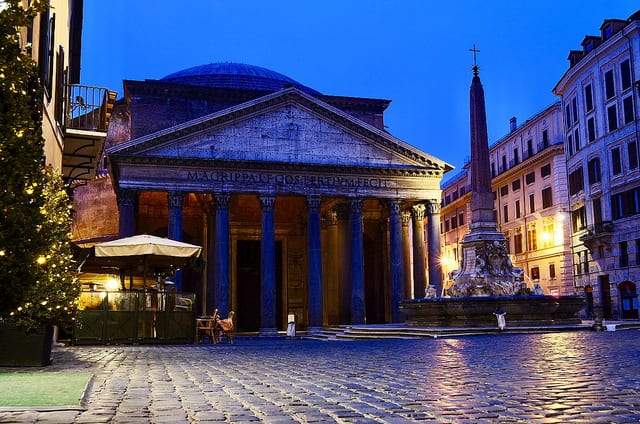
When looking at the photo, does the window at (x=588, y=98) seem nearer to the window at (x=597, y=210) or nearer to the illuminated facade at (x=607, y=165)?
the illuminated facade at (x=607, y=165)

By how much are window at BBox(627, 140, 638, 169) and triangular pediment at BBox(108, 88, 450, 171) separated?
8.73m

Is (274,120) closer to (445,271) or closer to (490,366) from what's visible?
(490,366)

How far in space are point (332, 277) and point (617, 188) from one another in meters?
14.7

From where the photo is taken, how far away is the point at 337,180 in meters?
32.3

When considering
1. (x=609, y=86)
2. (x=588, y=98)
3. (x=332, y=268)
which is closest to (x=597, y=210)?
(x=588, y=98)

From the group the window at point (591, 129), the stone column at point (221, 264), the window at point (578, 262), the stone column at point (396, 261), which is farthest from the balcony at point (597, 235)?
the stone column at point (221, 264)

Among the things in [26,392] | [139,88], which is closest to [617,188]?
[139,88]

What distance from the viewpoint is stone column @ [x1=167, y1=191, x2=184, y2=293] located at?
29.3 meters

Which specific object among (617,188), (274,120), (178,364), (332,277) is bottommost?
(178,364)

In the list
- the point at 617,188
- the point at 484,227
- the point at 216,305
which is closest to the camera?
the point at 484,227

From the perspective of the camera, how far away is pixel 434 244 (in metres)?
32.8

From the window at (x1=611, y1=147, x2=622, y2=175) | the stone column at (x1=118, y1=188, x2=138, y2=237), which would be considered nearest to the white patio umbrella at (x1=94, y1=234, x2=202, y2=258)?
the stone column at (x1=118, y1=188, x2=138, y2=237)

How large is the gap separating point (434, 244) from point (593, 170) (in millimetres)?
11024

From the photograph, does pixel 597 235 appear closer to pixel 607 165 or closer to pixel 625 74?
pixel 607 165
